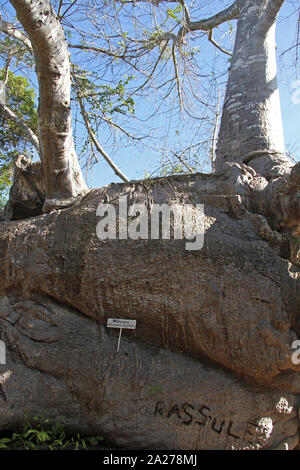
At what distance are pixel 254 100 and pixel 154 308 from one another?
2071 mm

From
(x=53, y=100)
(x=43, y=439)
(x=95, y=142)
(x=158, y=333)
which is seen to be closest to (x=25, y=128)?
(x=95, y=142)

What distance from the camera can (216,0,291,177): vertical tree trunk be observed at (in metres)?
3.11

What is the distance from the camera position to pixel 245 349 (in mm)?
2164

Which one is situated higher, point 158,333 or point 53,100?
point 53,100

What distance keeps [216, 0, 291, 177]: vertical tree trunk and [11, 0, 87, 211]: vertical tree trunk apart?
4.22 feet

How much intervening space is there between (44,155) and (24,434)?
1781 mm

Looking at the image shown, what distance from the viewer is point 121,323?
2.38m

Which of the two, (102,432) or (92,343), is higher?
(92,343)

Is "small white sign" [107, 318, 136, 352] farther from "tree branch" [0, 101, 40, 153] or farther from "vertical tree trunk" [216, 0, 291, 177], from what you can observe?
"tree branch" [0, 101, 40, 153]

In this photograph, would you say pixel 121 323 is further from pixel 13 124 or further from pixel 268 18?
pixel 13 124

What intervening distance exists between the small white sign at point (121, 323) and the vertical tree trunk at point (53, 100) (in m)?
0.95

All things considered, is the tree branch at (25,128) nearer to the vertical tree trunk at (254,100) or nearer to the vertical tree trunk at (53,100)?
the vertical tree trunk at (53,100)
